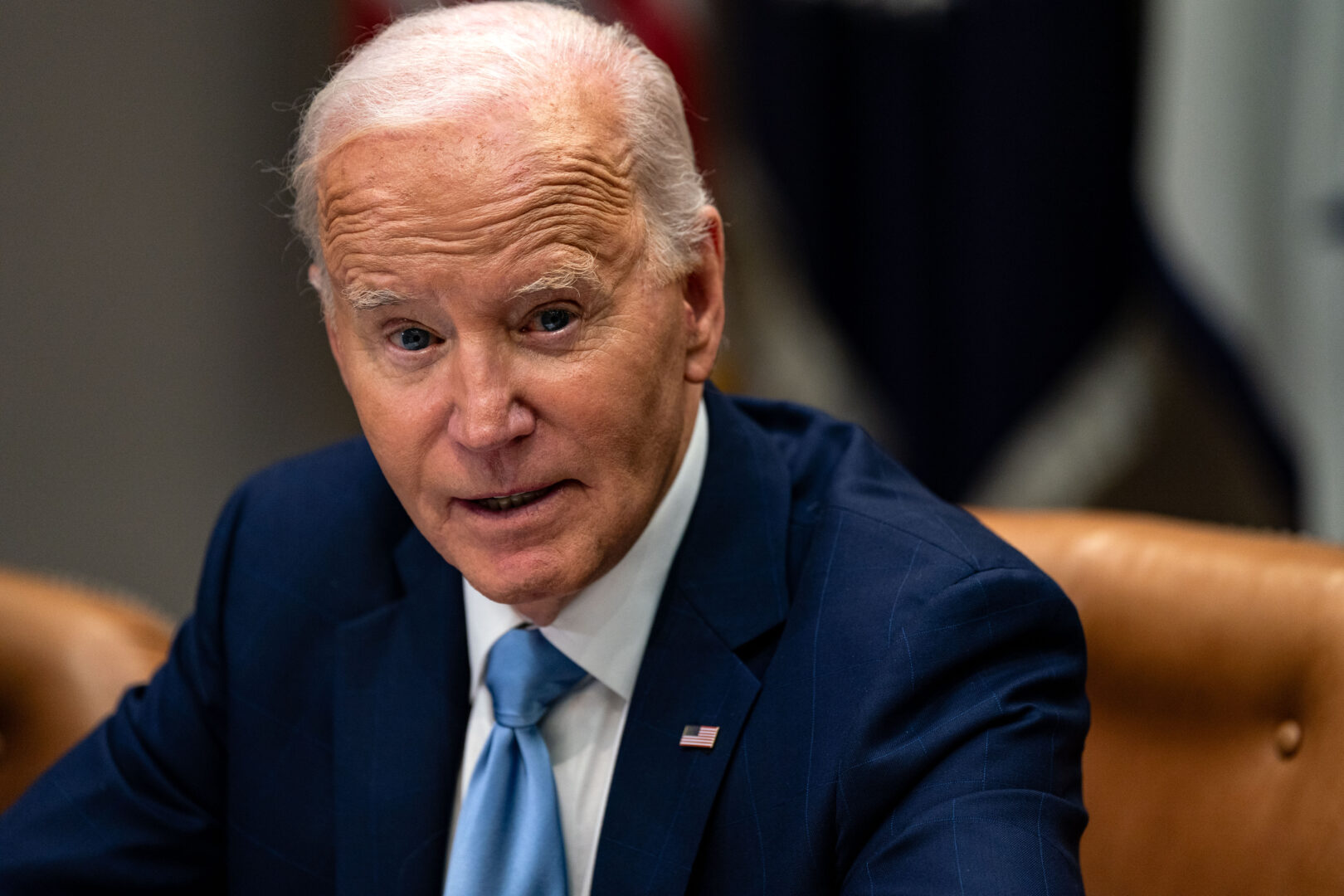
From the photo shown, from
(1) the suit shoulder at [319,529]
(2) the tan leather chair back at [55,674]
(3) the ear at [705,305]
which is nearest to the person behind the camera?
(3) the ear at [705,305]

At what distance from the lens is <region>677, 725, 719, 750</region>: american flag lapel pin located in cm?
134

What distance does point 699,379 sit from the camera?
1438mm

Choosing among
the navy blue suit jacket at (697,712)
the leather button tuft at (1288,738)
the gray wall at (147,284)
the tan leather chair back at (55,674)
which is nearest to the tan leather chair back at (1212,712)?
the leather button tuft at (1288,738)

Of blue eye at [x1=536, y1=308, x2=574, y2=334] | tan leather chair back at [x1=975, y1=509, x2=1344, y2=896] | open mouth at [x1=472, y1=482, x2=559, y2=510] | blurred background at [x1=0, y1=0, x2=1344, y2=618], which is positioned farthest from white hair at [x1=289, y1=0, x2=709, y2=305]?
blurred background at [x1=0, y1=0, x2=1344, y2=618]

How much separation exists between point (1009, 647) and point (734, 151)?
6.56 feet

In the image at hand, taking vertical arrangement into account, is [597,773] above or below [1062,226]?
below

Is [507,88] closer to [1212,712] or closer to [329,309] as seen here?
[329,309]

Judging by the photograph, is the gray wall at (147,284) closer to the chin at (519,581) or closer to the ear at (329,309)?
the ear at (329,309)

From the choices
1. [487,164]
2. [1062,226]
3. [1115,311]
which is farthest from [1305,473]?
[487,164]

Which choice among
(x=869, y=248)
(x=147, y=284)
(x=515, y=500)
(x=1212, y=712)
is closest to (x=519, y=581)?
(x=515, y=500)

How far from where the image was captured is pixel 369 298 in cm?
126

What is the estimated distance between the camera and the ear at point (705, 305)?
55.7 inches

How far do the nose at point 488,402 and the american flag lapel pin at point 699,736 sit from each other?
0.36 meters

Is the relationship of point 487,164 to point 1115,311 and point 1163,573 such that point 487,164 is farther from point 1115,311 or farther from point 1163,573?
point 1115,311
